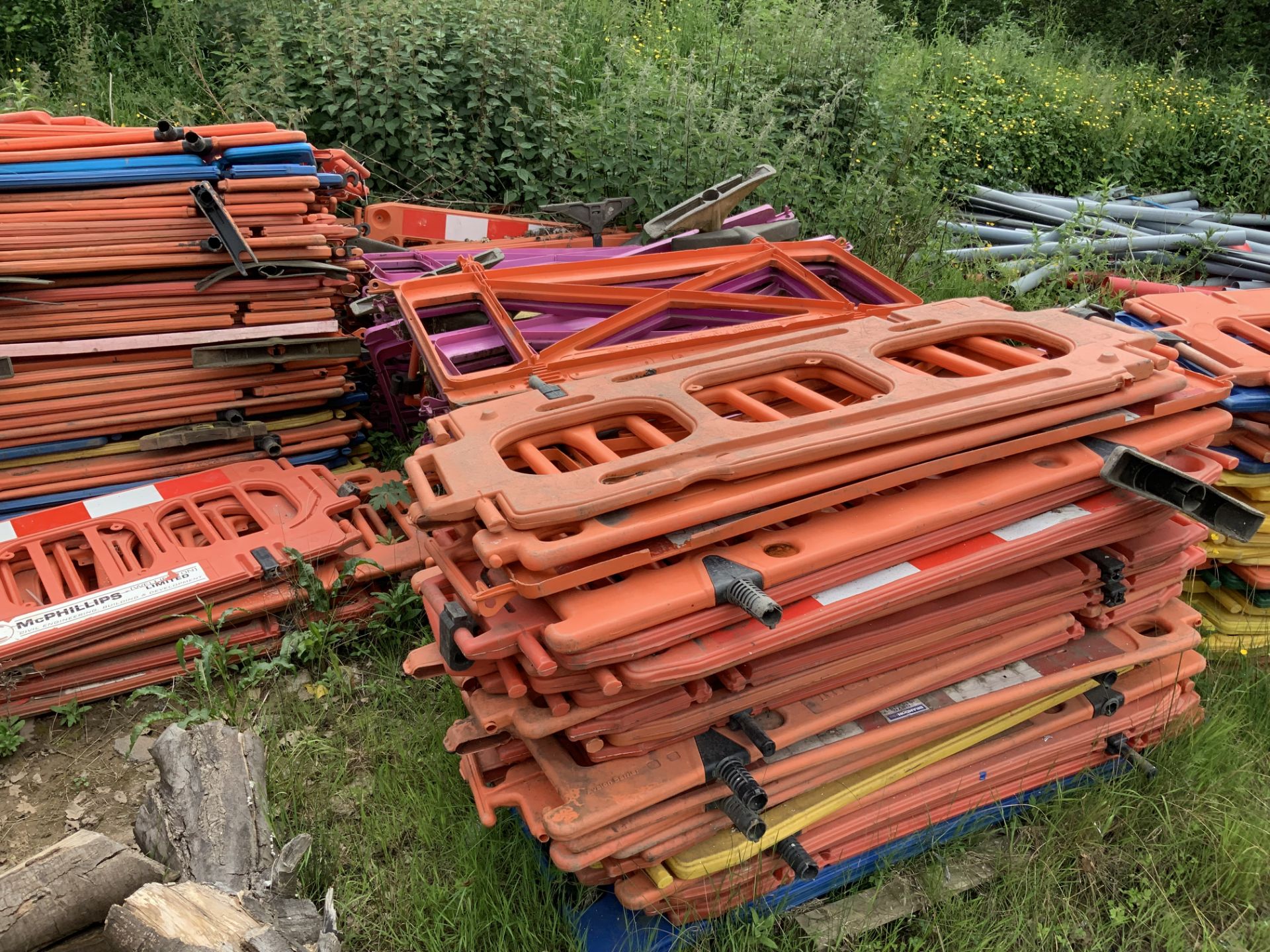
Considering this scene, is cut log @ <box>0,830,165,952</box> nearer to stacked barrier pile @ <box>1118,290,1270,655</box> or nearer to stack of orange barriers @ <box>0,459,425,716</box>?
stack of orange barriers @ <box>0,459,425,716</box>

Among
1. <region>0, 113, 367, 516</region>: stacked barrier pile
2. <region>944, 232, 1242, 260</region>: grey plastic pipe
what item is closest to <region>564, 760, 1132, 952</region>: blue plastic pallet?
<region>0, 113, 367, 516</region>: stacked barrier pile

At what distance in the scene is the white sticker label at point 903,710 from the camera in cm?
254

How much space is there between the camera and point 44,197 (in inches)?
151

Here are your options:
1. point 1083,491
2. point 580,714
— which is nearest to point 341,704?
point 580,714

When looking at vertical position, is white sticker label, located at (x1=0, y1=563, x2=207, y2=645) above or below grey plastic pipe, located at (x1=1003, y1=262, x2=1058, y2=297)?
below

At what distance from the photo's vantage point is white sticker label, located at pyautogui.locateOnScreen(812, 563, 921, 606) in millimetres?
2248

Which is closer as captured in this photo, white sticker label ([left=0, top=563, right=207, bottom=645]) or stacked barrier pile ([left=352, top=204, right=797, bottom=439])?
white sticker label ([left=0, top=563, right=207, bottom=645])

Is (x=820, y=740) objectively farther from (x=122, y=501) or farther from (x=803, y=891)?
(x=122, y=501)

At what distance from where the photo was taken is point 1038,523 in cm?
250

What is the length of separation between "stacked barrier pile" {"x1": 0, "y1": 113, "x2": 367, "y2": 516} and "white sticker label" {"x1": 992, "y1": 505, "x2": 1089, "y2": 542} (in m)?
3.16

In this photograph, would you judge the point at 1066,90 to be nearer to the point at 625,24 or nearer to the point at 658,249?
the point at 625,24

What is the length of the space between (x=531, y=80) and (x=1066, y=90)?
5999 millimetres

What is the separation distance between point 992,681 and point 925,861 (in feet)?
1.90

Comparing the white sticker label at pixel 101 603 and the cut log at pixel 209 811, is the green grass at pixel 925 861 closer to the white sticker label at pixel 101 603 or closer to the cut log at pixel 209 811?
the cut log at pixel 209 811
